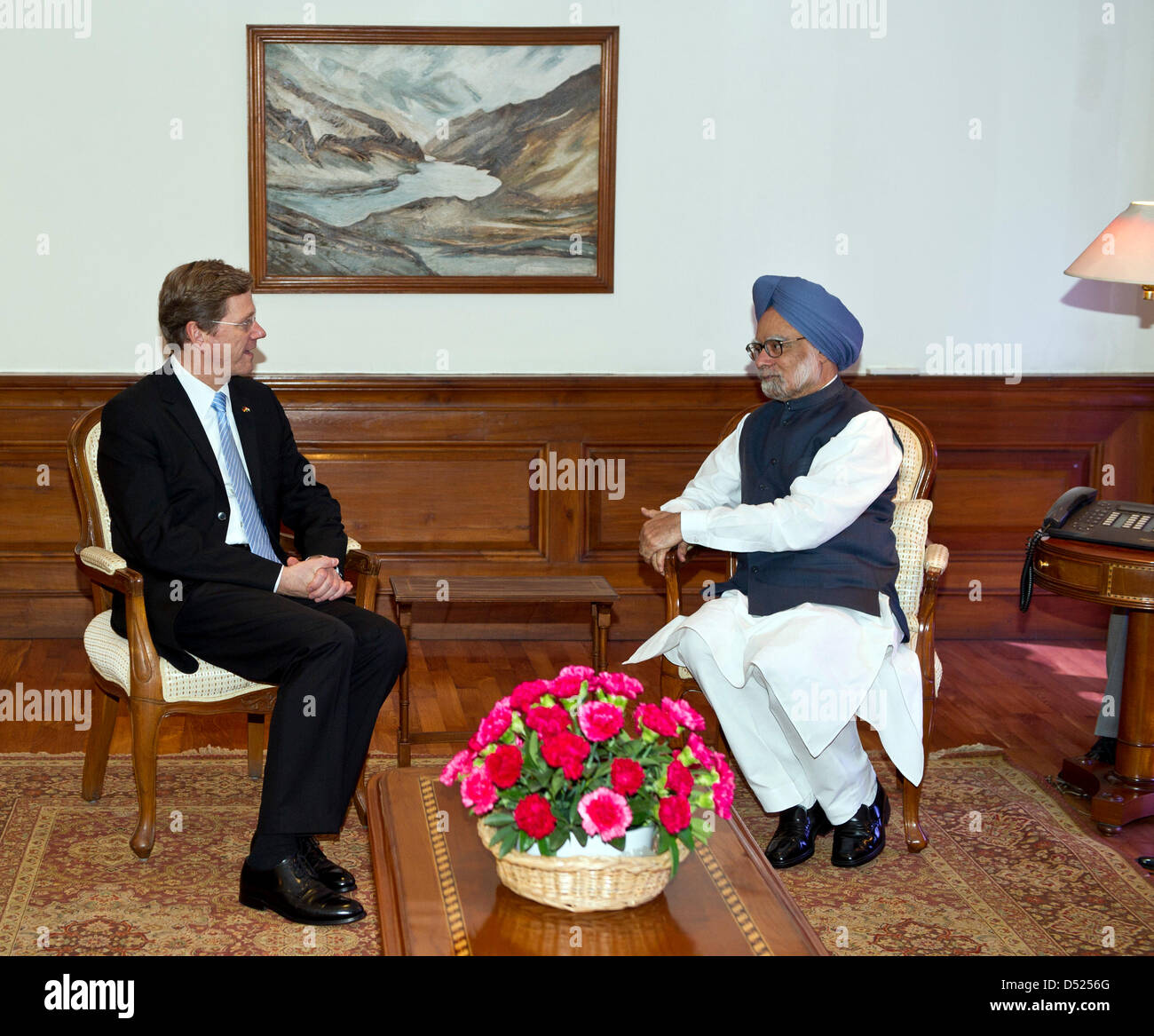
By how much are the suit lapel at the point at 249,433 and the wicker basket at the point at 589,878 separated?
1.67 metres

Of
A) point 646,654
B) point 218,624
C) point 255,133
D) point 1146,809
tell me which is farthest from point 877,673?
point 255,133

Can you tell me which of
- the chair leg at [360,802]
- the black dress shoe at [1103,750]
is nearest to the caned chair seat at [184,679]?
the chair leg at [360,802]

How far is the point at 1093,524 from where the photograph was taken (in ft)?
12.1

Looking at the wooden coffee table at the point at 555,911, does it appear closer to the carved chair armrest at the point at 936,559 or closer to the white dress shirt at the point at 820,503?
the white dress shirt at the point at 820,503

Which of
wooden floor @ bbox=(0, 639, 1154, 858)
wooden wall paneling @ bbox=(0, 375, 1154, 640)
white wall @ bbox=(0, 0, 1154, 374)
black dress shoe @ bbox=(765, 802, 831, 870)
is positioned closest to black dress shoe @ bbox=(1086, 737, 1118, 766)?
wooden floor @ bbox=(0, 639, 1154, 858)

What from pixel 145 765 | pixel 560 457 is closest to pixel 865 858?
pixel 145 765

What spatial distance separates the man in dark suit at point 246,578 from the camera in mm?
3137

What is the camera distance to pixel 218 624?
330 centimetres

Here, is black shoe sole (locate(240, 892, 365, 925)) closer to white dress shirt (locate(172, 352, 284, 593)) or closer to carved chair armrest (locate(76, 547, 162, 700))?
carved chair armrest (locate(76, 547, 162, 700))

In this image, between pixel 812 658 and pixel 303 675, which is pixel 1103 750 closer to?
pixel 812 658

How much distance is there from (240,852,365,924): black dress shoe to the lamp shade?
280 centimetres

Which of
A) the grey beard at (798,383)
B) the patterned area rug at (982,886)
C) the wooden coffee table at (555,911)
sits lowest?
the patterned area rug at (982,886)

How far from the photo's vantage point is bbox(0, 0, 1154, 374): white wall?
5156mm

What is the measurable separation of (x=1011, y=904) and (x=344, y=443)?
10.5 feet
